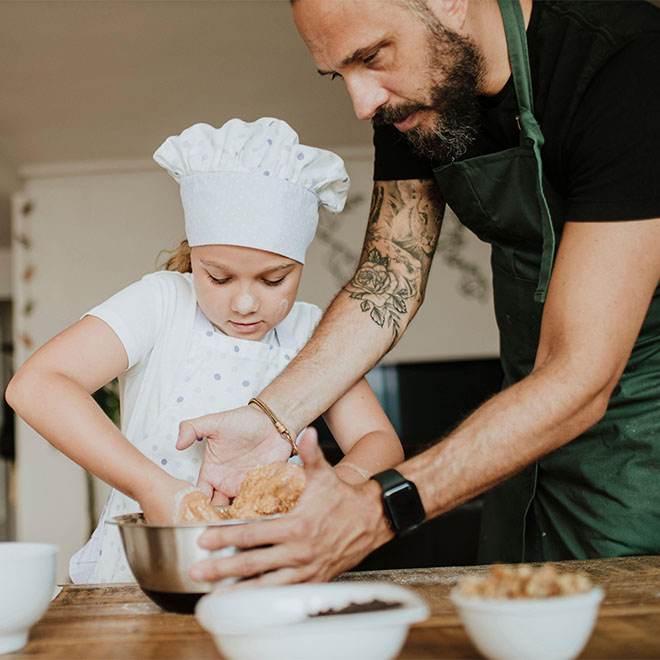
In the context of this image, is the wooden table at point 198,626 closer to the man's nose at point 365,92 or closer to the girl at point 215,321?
the girl at point 215,321

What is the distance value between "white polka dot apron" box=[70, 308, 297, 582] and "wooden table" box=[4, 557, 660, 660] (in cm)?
25

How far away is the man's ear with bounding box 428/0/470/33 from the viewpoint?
4.17 feet

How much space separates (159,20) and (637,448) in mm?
2953

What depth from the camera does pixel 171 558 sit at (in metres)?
0.86

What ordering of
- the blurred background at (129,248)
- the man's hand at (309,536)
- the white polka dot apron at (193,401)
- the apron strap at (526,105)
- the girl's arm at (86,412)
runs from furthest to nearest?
the blurred background at (129,248)
the white polka dot apron at (193,401)
the apron strap at (526,105)
the girl's arm at (86,412)
the man's hand at (309,536)

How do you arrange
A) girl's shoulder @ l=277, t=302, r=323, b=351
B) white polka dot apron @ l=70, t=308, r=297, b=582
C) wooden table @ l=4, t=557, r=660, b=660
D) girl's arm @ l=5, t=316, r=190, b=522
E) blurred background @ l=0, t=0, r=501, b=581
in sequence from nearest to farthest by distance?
wooden table @ l=4, t=557, r=660, b=660, girl's arm @ l=5, t=316, r=190, b=522, white polka dot apron @ l=70, t=308, r=297, b=582, girl's shoulder @ l=277, t=302, r=323, b=351, blurred background @ l=0, t=0, r=501, b=581

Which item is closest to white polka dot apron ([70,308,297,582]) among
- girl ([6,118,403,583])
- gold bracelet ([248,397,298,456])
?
girl ([6,118,403,583])

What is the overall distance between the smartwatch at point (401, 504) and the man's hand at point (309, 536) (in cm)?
1

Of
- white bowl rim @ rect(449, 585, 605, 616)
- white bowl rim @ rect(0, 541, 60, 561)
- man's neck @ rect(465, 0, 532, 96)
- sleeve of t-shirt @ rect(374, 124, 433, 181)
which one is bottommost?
white bowl rim @ rect(449, 585, 605, 616)

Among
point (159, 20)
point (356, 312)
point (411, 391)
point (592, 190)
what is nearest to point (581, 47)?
point (592, 190)

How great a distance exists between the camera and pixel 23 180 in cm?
550

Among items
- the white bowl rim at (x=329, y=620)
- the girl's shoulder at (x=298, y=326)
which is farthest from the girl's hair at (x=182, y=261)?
the white bowl rim at (x=329, y=620)

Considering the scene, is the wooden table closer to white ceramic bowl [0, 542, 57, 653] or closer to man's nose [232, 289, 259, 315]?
white ceramic bowl [0, 542, 57, 653]

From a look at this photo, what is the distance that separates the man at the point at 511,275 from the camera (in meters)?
1.03
